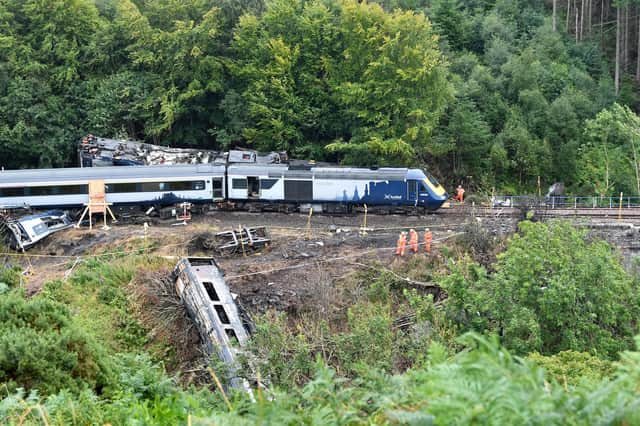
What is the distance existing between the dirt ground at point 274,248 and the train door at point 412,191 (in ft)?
2.99

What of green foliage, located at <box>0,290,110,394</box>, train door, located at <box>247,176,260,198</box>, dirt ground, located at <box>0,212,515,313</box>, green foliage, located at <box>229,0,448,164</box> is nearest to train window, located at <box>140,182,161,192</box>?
dirt ground, located at <box>0,212,515,313</box>

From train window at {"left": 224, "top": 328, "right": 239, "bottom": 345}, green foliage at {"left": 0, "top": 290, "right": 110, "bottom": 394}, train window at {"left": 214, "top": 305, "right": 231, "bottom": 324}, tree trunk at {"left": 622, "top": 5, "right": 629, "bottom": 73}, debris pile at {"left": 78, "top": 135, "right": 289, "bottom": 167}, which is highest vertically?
tree trunk at {"left": 622, "top": 5, "right": 629, "bottom": 73}

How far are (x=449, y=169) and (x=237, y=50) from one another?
43.8 ft

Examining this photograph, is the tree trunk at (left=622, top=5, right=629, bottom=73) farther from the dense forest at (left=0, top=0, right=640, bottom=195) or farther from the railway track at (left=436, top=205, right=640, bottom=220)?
the railway track at (left=436, top=205, right=640, bottom=220)

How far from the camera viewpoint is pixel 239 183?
99.1ft

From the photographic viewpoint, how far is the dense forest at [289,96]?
34312mm

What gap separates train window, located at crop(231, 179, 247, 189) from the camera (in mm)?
30156

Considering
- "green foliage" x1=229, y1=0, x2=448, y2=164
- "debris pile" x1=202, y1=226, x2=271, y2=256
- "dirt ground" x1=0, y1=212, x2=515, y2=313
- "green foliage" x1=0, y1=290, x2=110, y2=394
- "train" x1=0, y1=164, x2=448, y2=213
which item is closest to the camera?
"green foliage" x1=0, y1=290, x2=110, y2=394

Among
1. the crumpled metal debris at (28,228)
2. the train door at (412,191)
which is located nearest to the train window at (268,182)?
the train door at (412,191)

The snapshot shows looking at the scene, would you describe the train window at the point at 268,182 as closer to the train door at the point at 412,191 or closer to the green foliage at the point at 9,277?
the train door at the point at 412,191

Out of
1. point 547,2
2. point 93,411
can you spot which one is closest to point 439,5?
point 547,2

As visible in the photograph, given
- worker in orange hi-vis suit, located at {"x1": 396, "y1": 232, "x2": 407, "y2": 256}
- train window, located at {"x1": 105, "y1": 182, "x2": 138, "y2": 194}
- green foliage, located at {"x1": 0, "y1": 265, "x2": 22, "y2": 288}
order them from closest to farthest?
green foliage, located at {"x1": 0, "y1": 265, "x2": 22, "y2": 288} → worker in orange hi-vis suit, located at {"x1": 396, "y1": 232, "x2": 407, "y2": 256} → train window, located at {"x1": 105, "y1": 182, "x2": 138, "y2": 194}

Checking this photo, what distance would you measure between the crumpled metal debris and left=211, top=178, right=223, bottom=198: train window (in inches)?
245

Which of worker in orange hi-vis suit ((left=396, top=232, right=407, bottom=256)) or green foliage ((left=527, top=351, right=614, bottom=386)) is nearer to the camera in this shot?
green foliage ((left=527, top=351, right=614, bottom=386))
